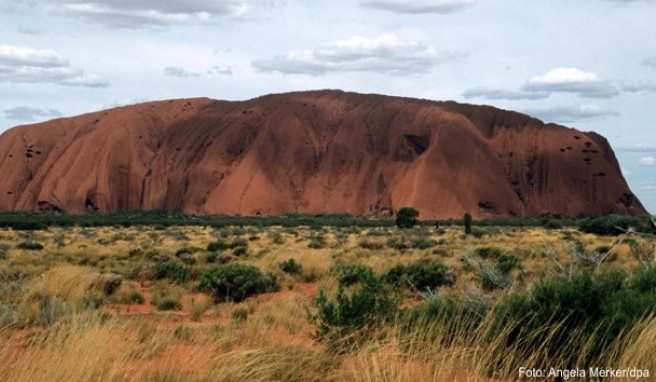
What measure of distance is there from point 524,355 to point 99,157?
4176 inches

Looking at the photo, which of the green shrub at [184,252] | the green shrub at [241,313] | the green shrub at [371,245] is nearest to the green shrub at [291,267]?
the green shrub at [184,252]

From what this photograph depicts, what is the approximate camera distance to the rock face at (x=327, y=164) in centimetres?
9706

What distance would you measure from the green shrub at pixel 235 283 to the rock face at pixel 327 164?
76.0 meters

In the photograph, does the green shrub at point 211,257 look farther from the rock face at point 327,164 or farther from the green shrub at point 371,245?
the rock face at point 327,164

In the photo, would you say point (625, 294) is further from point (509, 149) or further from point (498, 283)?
point (509, 149)

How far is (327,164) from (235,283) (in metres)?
87.3

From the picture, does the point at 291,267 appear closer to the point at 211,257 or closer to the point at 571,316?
the point at 211,257

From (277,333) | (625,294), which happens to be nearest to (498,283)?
(625,294)

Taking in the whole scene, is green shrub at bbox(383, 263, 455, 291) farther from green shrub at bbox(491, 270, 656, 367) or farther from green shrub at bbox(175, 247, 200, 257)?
green shrub at bbox(175, 247, 200, 257)

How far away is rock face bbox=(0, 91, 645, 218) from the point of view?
97.1 metres

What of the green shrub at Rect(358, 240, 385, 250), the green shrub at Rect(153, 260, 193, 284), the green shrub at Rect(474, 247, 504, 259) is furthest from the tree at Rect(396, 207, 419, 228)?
the green shrub at Rect(153, 260, 193, 284)

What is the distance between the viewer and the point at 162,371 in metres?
5.66

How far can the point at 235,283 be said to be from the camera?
15.9 metres

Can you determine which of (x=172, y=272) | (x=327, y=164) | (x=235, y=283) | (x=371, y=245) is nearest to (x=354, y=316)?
(x=235, y=283)
